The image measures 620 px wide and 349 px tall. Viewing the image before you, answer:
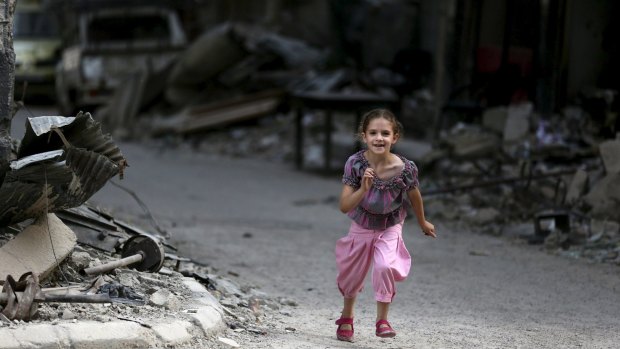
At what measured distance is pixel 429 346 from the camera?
18.0ft

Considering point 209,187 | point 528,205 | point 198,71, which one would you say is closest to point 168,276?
point 528,205

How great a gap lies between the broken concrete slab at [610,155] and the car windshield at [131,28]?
11646 millimetres

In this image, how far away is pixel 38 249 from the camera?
18.0 feet

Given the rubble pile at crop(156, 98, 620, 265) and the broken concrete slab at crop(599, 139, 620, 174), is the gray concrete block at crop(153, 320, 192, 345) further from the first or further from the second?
the broken concrete slab at crop(599, 139, 620, 174)

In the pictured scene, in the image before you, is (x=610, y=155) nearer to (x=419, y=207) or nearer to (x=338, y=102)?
(x=338, y=102)

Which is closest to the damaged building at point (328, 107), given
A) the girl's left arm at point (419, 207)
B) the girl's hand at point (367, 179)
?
the girl's hand at point (367, 179)

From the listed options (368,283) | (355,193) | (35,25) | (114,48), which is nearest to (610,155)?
(368,283)

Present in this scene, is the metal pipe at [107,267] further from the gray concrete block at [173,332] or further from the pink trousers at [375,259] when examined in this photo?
the pink trousers at [375,259]

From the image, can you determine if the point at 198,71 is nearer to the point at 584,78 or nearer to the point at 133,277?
the point at 584,78

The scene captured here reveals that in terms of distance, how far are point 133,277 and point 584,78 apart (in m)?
9.25

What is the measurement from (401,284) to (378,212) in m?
2.18

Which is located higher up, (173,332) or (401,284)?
(173,332)

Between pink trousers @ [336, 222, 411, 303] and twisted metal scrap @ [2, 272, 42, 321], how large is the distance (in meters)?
1.54

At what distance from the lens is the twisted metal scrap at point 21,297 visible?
187 inches
